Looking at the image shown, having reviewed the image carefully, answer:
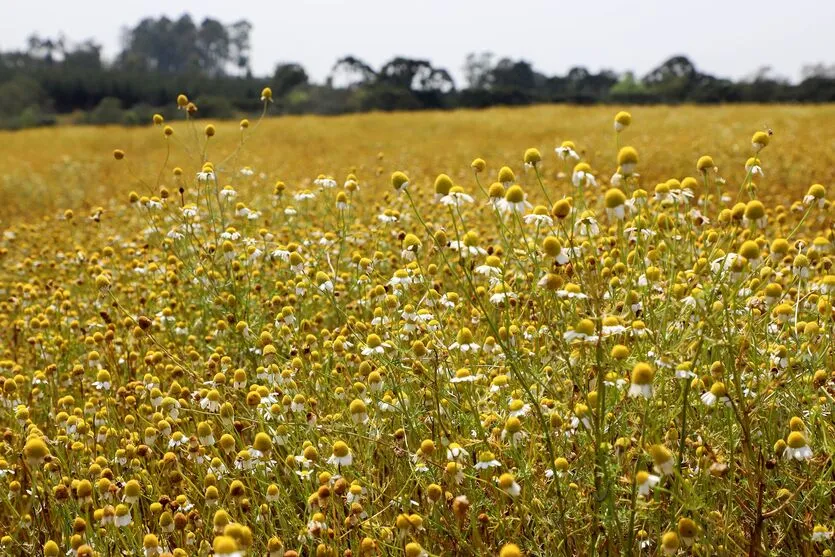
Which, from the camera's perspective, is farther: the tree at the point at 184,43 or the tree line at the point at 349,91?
the tree at the point at 184,43

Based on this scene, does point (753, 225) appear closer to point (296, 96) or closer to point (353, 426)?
point (353, 426)

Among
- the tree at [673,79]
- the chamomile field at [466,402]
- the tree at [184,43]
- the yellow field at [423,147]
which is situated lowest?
the chamomile field at [466,402]

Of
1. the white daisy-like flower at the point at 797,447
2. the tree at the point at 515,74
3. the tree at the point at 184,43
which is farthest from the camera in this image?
the tree at the point at 184,43

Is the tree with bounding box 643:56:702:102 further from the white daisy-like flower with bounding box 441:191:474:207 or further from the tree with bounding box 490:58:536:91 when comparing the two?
the white daisy-like flower with bounding box 441:191:474:207

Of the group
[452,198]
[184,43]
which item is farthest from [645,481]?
[184,43]

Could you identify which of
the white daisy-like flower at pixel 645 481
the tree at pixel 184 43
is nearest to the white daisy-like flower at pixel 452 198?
the white daisy-like flower at pixel 645 481

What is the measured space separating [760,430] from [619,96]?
3320 cm

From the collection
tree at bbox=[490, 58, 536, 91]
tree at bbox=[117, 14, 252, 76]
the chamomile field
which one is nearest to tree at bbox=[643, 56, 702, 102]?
tree at bbox=[490, 58, 536, 91]

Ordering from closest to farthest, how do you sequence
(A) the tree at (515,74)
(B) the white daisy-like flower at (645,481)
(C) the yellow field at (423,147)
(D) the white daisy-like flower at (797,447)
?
(B) the white daisy-like flower at (645,481) → (D) the white daisy-like flower at (797,447) → (C) the yellow field at (423,147) → (A) the tree at (515,74)

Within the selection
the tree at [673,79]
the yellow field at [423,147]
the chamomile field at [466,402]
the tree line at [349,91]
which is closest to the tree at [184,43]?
the tree line at [349,91]

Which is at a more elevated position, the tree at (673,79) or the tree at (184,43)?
the tree at (184,43)

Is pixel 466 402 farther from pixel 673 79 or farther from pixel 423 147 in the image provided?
pixel 673 79

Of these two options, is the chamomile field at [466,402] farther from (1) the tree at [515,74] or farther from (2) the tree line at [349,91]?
(1) the tree at [515,74]

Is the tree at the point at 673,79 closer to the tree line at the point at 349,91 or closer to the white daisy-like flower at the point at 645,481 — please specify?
the tree line at the point at 349,91
